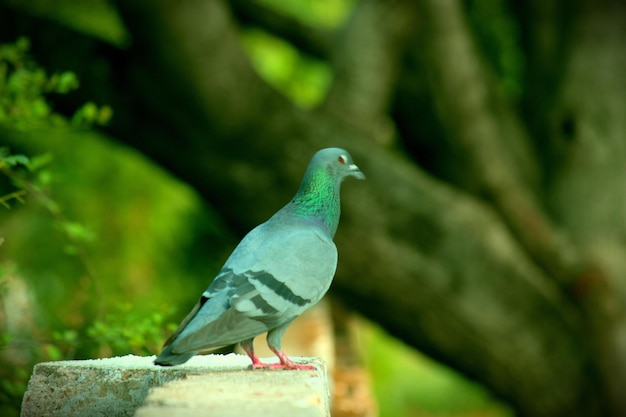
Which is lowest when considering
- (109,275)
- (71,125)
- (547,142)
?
(109,275)

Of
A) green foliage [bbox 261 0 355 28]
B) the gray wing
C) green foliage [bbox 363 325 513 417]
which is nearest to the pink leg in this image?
the gray wing

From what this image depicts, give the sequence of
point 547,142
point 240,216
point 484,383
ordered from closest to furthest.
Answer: point 240,216, point 484,383, point 547,142

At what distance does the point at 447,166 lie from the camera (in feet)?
16.7

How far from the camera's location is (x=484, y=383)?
4.87 meters

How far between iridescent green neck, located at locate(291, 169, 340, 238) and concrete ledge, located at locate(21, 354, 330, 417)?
417mm

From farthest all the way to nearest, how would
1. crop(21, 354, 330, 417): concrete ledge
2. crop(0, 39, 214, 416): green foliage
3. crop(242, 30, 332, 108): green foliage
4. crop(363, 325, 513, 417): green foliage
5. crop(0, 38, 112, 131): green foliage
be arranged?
crop(363, 325, 513, 417): green foliage, crop(242, 30, 332, 108): green foliage, crop(0, 39, 214, 416): green foliage, crop(0, 38, 112, 131): green foliage, crop(21, 354, 330, 417): concrete ledge

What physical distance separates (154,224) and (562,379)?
3.35 metres

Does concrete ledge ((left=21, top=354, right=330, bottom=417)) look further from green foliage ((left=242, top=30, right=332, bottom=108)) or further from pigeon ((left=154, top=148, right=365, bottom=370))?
green foliage ((left=242, top=30, right=332, bottom=108))

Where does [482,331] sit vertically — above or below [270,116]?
below

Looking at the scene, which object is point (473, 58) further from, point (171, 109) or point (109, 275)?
point (109, 275)

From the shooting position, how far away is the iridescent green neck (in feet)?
8.29

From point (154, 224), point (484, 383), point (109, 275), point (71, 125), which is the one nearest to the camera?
point (71, 125)

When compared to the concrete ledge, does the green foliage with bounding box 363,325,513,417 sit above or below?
Result: below

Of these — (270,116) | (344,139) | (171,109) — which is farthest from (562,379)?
(171,109)
